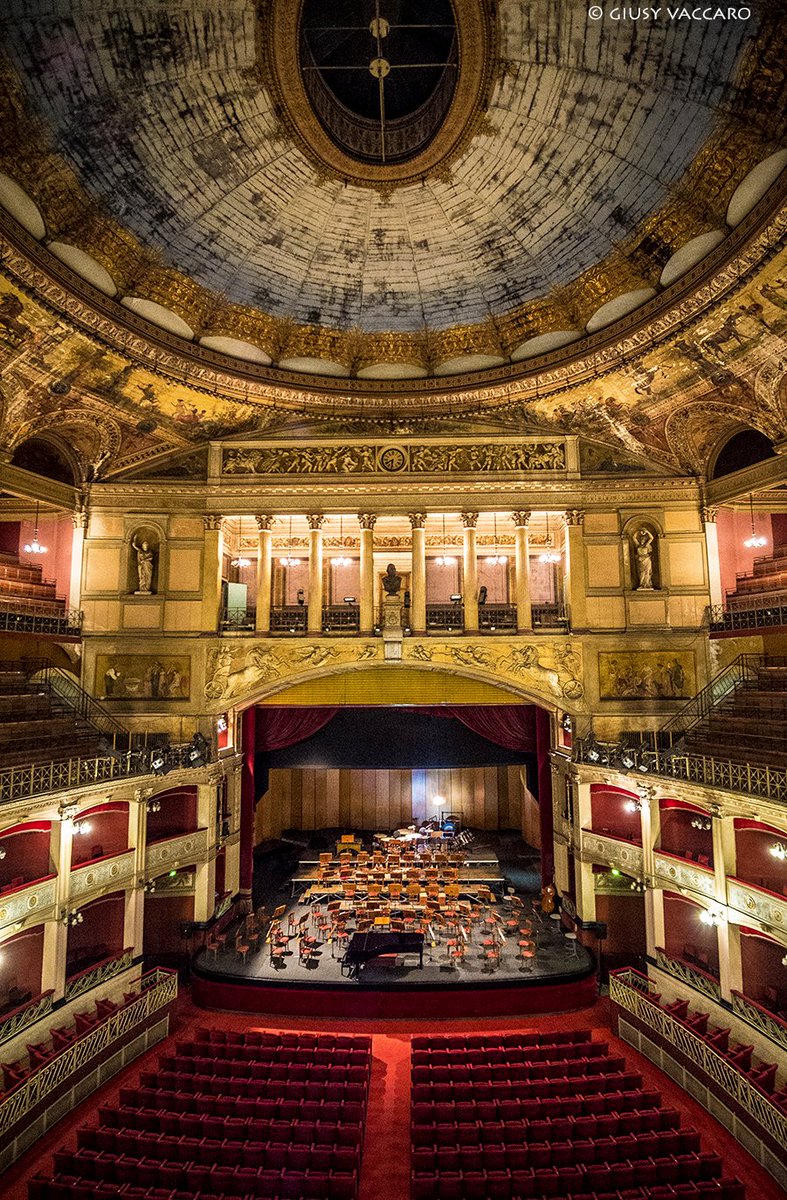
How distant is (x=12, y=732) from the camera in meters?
14.2

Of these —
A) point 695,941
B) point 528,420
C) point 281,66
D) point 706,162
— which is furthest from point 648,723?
point 281,66

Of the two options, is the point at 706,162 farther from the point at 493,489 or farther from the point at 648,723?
the point at 648,723

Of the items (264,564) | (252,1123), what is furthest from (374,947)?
(264,564)

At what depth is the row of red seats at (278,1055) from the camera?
1147 centimetres

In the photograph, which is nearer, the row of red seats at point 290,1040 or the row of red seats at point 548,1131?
the row of red seats at point 548,1131

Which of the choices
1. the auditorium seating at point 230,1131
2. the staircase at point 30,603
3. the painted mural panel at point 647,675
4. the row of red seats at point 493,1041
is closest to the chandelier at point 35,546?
the staircase at point 30,603

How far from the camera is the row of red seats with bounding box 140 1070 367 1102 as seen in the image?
10297 millimetres

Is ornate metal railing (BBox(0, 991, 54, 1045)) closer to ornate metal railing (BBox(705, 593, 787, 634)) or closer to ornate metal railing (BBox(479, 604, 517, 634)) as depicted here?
ornate metal railing (BBox(479, 604, 517, 634))

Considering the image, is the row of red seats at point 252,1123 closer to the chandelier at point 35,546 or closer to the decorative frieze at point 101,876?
the decorative frieze at point 101,876

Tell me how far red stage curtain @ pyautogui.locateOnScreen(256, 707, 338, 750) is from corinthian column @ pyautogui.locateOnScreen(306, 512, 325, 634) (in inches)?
124

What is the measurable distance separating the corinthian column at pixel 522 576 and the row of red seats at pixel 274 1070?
1064 centimetres

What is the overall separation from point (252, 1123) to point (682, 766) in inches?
418

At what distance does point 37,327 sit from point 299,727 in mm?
12510

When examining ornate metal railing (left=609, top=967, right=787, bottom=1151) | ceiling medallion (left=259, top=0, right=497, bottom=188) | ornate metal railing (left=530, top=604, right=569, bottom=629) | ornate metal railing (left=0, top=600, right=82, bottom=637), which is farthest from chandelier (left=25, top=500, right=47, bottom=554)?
ornate metal railing (left=609, top=967, right=787, bottom=1151)
